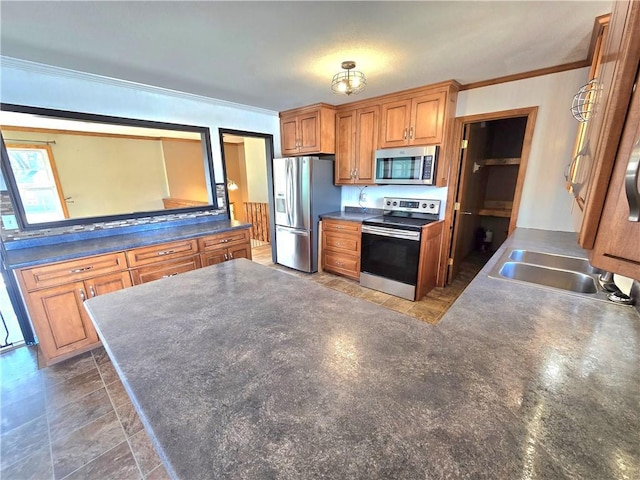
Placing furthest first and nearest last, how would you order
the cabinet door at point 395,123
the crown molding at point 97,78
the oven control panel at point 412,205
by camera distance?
the oven control panel at point 412,205, the cabinet door at point 395,123, the crown molding at point 97,78

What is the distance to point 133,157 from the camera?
15.8 ft

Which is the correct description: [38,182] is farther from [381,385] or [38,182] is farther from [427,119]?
[427,119]

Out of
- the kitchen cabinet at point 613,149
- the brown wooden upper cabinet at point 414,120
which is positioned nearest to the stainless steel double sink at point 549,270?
the kitchen cabinet at point 613,149

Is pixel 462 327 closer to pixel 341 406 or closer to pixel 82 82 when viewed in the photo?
pixel 341 406

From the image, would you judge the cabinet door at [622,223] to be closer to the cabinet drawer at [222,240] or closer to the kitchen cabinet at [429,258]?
the kitchen cabinet at [429,258]

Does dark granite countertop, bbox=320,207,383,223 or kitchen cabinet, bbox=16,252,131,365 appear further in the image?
dark granite countertop, bbox=320,207,383,223

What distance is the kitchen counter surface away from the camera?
0.50m

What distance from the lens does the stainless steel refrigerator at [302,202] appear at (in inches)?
138

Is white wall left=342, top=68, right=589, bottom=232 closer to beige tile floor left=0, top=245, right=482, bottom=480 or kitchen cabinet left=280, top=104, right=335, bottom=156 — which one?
kitchen cabinet left=280, top=104, right=335, bottom=156

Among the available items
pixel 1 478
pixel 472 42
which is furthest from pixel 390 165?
pixel 1 478

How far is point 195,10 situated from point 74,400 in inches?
101

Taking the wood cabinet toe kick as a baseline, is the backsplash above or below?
above

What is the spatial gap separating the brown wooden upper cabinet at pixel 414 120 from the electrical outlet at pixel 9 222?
360 cm

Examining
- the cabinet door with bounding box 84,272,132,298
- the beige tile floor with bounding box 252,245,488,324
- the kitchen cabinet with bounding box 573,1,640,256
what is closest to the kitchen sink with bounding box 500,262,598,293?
the beige tile floor with bounding box 252,245,488,324
